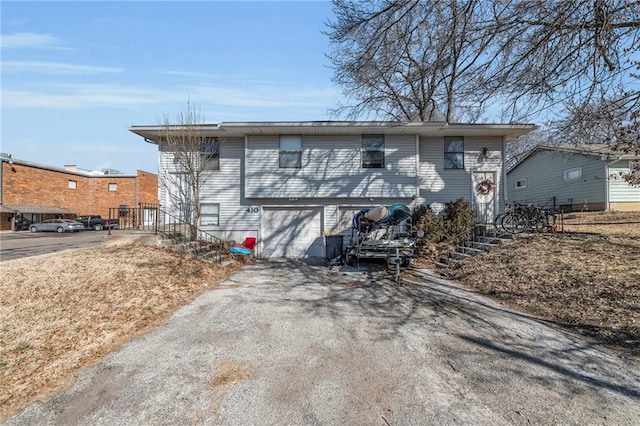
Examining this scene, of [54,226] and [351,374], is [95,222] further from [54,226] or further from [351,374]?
[351,374]

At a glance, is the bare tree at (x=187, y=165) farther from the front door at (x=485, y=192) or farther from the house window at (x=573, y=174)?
the house window at (x=573, y=174)

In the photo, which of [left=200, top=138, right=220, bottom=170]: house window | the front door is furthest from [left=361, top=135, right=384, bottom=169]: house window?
[left=200, top=138, right=220, bottom=170]: house window

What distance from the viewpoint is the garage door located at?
547 inches

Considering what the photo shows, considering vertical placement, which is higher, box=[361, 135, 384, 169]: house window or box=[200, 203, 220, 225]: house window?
box=[361, 135, 384, 169]: house window

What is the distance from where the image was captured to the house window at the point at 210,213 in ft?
44.9

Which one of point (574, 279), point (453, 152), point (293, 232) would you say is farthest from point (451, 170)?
point (574, 279)

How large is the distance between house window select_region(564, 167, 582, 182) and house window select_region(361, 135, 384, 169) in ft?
44.8

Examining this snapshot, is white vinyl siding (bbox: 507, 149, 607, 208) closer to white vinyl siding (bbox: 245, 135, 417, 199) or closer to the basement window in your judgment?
the basement window

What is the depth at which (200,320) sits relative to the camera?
5.77 metres

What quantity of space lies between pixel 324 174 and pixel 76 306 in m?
9.43

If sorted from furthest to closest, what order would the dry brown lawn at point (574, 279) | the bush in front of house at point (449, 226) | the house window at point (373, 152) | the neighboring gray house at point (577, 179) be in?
the neighboring gray house at point (577, 179), the house window at point (373, 152), the bush in front of house at point (449, 226), the dry brown lawn at point (574, 279)

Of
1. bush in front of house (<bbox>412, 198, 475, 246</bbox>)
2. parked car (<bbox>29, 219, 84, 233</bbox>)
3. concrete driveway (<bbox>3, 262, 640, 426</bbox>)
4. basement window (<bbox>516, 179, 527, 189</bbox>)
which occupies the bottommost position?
concrete driveway (<bbox>3, 262, 640, 426</bbox>)

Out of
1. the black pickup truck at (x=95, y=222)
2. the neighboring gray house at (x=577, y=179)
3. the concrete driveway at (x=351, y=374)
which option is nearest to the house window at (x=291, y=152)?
the concrete driveway at (x=351, y=374)

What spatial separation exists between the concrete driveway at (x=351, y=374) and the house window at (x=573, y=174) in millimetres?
17762
